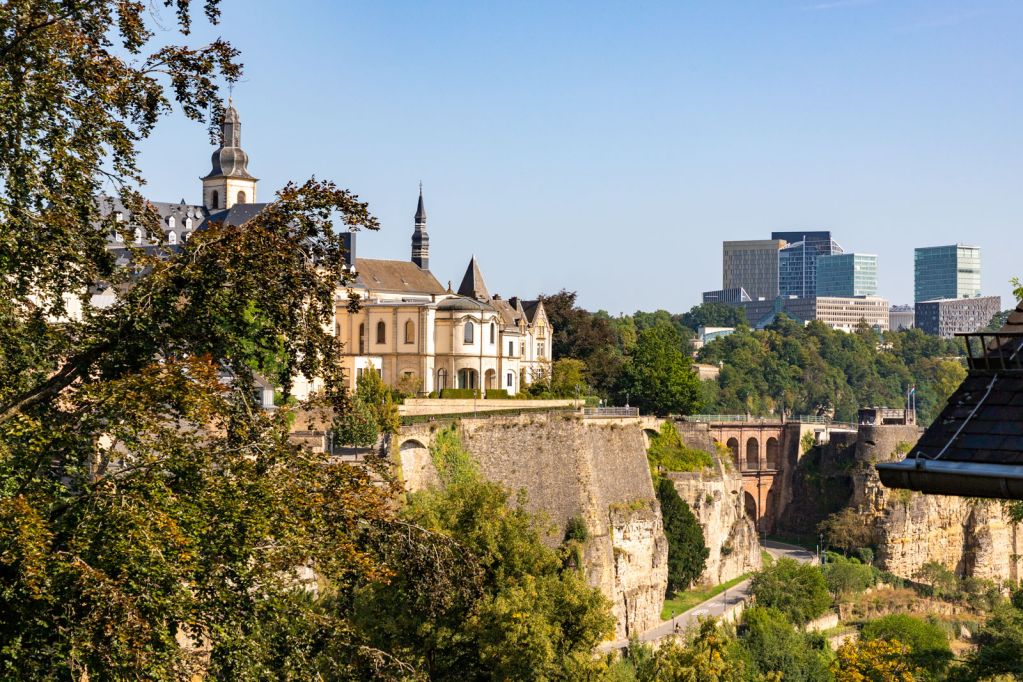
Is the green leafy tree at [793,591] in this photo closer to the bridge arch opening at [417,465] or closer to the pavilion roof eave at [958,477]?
the bridge arch opening at [417,465]

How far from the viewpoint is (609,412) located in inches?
2542

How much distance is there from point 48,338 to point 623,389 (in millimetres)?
65765

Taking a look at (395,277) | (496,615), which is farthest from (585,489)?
(395,277)

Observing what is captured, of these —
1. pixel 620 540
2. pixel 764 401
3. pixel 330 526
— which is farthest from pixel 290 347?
pixel 764 401

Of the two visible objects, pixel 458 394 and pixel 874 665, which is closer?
pixel 874 665

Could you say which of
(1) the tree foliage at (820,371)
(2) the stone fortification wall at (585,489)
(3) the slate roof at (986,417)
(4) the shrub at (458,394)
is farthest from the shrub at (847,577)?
(3) the slate roof at (986,417)

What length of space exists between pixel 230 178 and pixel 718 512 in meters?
41.8

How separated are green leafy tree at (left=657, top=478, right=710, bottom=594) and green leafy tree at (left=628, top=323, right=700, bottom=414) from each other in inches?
472

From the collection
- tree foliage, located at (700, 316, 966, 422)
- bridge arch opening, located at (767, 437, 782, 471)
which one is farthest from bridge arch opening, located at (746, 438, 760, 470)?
tree foliage, located at (700, 316, 966, 422)

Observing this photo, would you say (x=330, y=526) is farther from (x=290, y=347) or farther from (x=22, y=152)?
(x=22, y=152)

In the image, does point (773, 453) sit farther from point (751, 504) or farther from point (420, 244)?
point (420, 244)

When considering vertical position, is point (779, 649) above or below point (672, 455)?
below

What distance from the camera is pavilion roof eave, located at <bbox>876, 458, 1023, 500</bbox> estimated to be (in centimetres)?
737

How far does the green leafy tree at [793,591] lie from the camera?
5925cm
